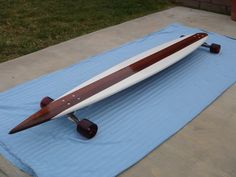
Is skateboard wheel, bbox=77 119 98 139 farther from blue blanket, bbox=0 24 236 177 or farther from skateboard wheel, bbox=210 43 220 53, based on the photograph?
skateboard wheel, bbox=210 43 220 53

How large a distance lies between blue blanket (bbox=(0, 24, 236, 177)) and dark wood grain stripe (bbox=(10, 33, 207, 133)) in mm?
171

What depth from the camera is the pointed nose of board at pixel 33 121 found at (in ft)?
8.11

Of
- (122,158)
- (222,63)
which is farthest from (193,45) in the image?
(122,158)

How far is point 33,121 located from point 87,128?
37 cm

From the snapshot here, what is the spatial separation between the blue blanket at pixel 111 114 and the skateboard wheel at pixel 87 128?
50 millimetres

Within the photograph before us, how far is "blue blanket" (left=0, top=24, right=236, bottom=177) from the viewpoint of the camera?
245 cm

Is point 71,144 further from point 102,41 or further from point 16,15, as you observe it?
point 16,15

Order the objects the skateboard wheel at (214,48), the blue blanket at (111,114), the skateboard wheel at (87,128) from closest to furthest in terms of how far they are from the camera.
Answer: the blue blanket at (111,114) < the skateboard wheel at (87,128) < the skateboard wheel at (214,48)

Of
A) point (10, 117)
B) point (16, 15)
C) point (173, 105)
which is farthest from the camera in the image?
point (16, 15)

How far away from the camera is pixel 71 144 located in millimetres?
2584

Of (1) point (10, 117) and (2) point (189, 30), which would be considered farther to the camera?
(2) point (189, 30)

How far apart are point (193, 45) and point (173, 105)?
3.23 ft

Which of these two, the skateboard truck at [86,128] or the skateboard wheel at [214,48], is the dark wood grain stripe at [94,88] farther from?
the skateboard wheel at [214,48]

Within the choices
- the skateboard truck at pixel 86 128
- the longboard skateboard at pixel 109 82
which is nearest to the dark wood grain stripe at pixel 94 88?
the longboard skateboard at pixel 109 82
